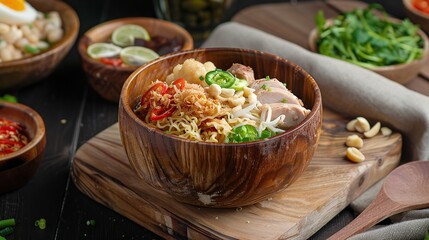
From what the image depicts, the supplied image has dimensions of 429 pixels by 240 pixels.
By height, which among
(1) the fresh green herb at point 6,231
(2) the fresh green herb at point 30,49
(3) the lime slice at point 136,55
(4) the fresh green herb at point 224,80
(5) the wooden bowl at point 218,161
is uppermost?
(4) the fresh green herb at point 224,80

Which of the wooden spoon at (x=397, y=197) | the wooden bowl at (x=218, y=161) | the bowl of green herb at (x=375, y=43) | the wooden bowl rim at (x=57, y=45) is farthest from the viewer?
the bowl of green herb at (x=375, y=43)

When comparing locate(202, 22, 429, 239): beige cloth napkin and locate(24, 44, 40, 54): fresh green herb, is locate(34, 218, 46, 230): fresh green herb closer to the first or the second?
locate(24, 44, 40, 54): fresh green herb

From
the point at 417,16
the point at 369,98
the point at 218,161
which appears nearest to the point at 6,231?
the point at 218,161

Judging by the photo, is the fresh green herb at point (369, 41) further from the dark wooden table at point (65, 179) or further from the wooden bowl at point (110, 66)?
the wooden bowl at point (110, 66)

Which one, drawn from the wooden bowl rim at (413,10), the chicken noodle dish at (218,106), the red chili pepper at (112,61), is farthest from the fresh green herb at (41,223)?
the wooden bowl rim at (413,10)

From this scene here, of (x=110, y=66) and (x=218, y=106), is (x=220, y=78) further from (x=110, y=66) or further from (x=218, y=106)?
(x=110, y=66)

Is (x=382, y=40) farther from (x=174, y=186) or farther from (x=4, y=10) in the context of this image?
(x=4, y=10)

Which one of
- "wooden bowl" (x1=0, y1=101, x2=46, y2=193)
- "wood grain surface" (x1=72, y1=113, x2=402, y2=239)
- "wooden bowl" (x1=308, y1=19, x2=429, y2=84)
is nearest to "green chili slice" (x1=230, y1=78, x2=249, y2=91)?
"wood grain surface" (x1=72, y1=113, x2=402, y2=239)

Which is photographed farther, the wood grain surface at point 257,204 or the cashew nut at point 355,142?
the cashew nut at point 355,142
